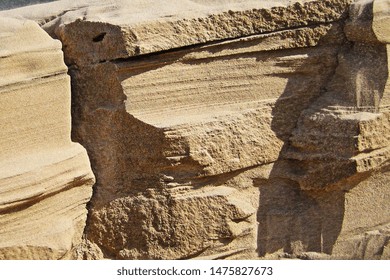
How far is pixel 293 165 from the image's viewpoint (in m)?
2.12

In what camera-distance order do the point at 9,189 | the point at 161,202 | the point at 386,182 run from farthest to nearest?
the point at 386,182, the point at 161,202, the point at 9,189

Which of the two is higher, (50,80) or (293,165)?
(50,80)

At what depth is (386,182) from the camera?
2143 mm

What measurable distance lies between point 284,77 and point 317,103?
118mm

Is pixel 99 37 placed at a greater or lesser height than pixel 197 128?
greater

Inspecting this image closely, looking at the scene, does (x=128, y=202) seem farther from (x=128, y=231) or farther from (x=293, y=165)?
(x=293, y=165)

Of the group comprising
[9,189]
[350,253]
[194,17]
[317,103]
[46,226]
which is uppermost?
[194,17]

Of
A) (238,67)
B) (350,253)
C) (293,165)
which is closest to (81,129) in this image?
(238,67)

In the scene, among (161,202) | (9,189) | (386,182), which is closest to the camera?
(9,189)

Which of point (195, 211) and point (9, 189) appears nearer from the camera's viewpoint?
point (9, 189)

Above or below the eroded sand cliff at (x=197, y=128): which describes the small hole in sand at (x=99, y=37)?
above

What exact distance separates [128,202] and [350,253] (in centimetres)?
65

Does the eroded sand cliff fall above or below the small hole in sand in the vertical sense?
below

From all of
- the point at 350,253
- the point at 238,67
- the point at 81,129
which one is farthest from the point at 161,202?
the point at 350,253
